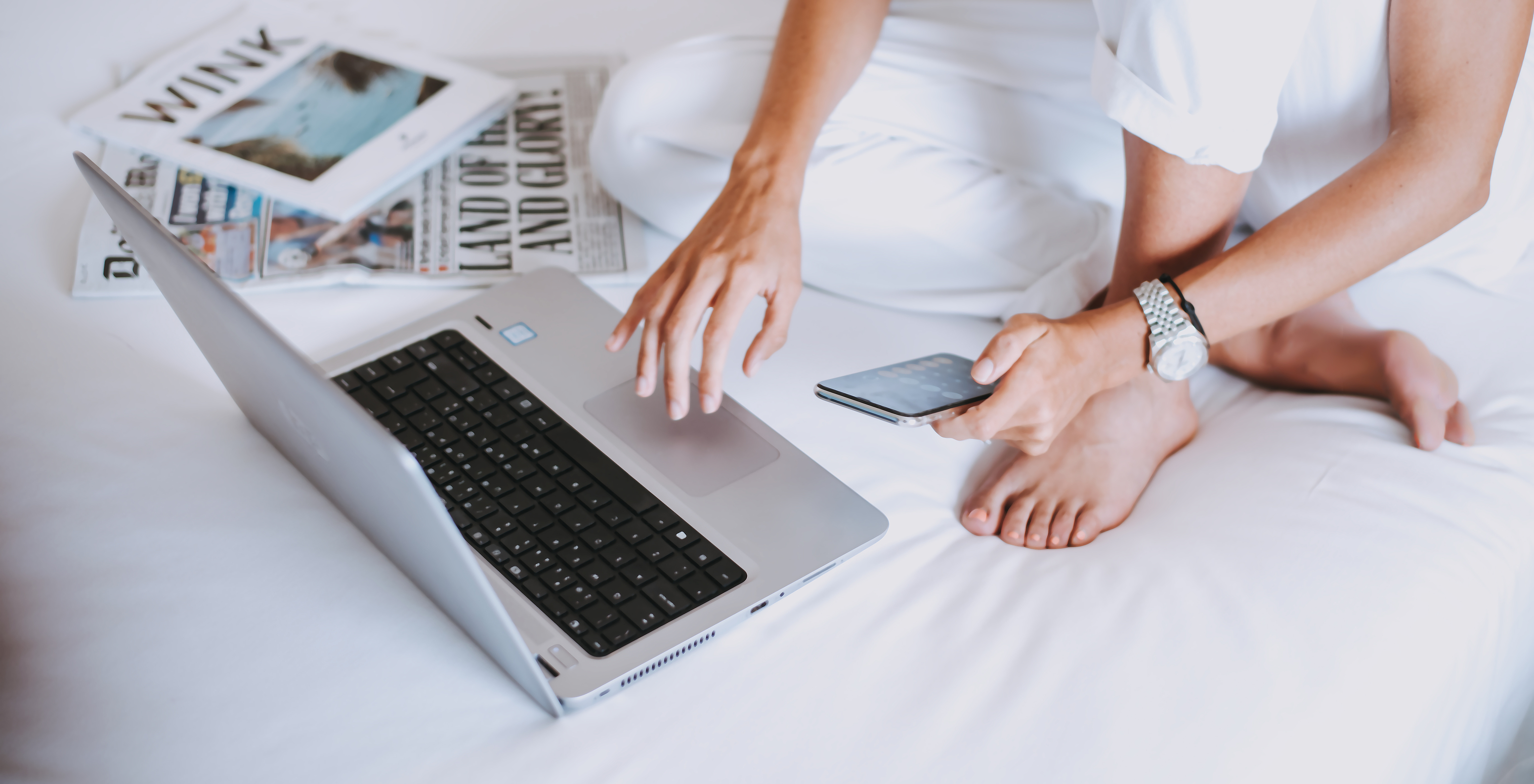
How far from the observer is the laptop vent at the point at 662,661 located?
57cm

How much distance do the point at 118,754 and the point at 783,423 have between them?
47 cm

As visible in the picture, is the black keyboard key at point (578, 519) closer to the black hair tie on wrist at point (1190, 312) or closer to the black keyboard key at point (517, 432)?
the black keyboard key at point (517, 432)

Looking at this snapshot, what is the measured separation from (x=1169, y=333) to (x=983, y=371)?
18cm

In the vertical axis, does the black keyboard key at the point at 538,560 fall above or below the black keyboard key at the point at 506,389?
below

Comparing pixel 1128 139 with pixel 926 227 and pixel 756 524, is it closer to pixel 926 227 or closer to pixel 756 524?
pixel 926 227

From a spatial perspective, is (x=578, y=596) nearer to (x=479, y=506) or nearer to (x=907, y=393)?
(x=479, y=506)

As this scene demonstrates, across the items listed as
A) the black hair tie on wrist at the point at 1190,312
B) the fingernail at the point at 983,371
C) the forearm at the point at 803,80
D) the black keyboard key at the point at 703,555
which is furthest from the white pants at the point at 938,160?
the black keyboard key at the point at 703,555

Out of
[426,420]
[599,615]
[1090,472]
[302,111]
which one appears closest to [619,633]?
[599,615]

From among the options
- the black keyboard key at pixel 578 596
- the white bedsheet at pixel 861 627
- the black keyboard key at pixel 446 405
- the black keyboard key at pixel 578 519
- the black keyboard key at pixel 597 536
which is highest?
the black keyboard key at pixel 446 405

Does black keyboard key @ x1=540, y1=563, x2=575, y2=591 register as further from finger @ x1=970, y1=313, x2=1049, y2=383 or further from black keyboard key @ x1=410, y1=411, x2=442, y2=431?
finger @ x1=970, y1=313, x2=1049, y2=383

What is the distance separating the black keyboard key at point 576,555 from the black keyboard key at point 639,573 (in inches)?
0.9

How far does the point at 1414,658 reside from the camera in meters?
0.62

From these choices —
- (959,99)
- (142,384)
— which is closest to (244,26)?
(142,384)

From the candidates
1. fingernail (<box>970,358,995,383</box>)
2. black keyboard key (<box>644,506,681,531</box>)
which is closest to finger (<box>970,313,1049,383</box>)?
fingernail (<box>970,358,995,383</box>)
